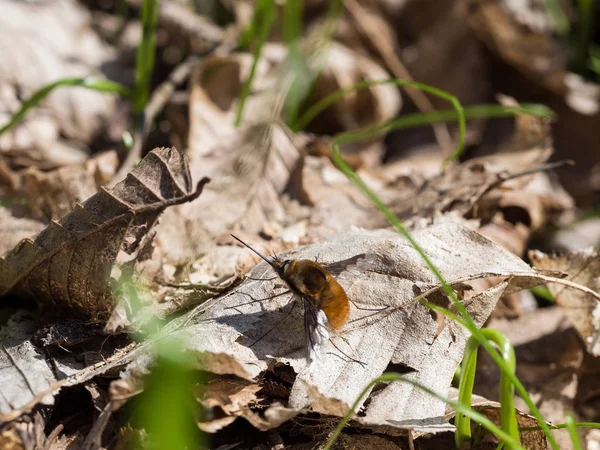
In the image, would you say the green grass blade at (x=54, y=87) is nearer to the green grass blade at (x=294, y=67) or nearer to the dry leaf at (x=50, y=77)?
the dry leaf at (x=50, y=77)

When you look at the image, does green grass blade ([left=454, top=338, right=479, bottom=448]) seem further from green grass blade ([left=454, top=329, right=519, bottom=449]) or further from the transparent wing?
the transparent wing

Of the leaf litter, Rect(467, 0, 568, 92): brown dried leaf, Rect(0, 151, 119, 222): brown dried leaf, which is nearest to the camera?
the leaf litter

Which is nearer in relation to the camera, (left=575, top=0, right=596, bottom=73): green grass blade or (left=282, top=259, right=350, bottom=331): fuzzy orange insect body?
(left=282, top=259, right=350, bottom=331): fuzzy orange insect body

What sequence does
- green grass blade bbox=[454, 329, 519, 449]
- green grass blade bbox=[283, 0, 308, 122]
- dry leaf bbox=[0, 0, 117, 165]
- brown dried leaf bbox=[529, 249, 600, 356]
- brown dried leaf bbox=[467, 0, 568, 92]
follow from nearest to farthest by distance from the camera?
green grass blade bbox=[454, 329, 519, 449] → brown dried leaf bbox=[529, 249, 600, 356] → dry leaf bbox=[0, 0, 117, 165] → green grass blade bbox=[283, 0, 308, 122] → brown dried leaf bbox=[467, 0, 568, 92]

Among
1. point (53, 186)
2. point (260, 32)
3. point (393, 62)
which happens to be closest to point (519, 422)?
point (53, 186)

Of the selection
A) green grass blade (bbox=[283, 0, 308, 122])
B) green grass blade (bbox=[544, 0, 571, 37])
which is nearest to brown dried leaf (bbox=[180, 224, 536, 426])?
green grass blade (bbox=[283, 0, 308, 122])

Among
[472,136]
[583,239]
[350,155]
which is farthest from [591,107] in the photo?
[350,155]

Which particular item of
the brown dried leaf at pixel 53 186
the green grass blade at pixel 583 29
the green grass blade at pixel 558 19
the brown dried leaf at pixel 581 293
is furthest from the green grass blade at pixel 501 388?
the green grass blade at pixel 558 19
